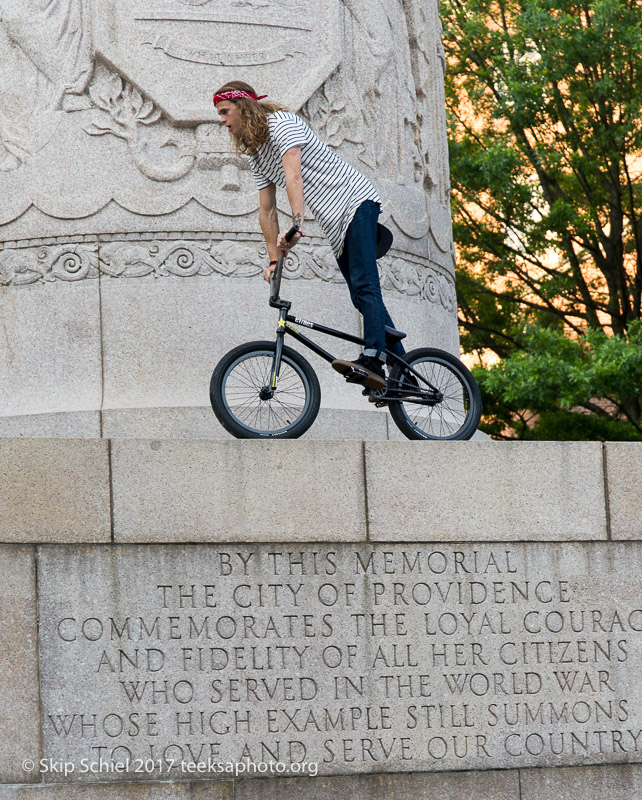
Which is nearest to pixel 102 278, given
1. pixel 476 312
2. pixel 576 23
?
pixel 576 23

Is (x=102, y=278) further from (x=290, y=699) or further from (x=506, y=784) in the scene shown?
(x=506, y=784)

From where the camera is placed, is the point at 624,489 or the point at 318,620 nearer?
the point at 318,620

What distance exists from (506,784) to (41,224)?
602 centimetres

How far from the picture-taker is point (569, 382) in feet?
59.9

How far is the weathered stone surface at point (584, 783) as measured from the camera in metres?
7.68

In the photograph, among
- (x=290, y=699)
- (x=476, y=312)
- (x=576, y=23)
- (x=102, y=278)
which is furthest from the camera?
(x=476, y=312)

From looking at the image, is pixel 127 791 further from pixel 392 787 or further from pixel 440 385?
pixel 440 385

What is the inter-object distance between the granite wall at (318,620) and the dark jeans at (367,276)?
86 centimetres

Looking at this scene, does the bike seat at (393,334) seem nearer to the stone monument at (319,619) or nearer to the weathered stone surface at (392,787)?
the stone monument at (319,619)

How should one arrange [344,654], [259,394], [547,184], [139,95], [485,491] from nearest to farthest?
[344,654] → [485,491] → [259,394] → [139,95] → [547,184]

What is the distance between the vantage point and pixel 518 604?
800cm

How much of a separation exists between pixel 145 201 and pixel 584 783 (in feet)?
19.1

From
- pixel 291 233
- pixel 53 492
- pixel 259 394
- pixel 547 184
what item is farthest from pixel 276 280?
pixel 547 184

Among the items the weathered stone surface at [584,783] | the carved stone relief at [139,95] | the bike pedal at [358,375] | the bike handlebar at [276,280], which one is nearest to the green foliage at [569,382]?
the carved stone relief at [139,95]
